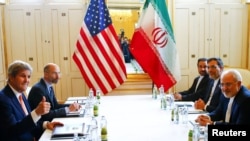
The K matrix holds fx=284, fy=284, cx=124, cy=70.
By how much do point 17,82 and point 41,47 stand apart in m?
3.90

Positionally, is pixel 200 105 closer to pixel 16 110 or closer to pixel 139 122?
pixel 139 122

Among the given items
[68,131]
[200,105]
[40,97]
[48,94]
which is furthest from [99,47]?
[68,131]

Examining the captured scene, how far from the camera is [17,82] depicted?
2.36m

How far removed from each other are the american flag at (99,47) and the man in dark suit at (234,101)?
75.9 inches

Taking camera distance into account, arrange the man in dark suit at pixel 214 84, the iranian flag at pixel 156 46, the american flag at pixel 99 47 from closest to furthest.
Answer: the man in dark suit at pixel 214 84 → the iranian flag at pixel 156 46 → the american flag at pixel 99 47

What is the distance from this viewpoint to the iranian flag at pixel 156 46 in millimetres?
4016

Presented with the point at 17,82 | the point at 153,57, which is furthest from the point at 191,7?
the point at 17,82

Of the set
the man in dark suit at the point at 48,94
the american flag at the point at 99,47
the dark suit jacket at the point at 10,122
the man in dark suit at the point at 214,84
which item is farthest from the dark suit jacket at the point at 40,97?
the man in dark suit at the point at 214,84

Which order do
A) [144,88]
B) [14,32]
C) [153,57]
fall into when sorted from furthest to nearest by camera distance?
[144,88]
[14,32]
[153,57]

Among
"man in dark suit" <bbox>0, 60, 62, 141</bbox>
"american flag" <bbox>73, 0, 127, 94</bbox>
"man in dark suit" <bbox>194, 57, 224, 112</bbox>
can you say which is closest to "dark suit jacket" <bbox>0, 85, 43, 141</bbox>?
"man in dark suit" <bbox>0, 60, 62, 141</bbox>

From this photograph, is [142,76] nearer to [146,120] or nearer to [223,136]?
[146,120]

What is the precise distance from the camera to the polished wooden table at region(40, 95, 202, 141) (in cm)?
218

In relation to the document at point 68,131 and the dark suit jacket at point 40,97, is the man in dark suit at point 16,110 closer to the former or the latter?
the document at point 68,131

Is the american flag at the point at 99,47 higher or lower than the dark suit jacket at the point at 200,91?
higher
